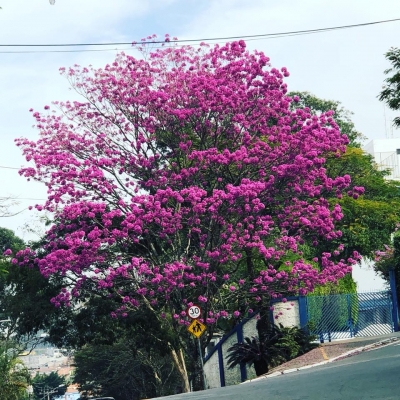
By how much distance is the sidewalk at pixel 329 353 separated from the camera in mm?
20969

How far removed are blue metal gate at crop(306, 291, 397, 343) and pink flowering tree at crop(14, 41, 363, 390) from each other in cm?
72

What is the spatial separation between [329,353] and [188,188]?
23.7ft

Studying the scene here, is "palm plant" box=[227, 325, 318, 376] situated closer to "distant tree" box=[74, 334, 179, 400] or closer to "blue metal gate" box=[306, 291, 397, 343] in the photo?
"blue metal gate" box=[306, 291, 397, 343]

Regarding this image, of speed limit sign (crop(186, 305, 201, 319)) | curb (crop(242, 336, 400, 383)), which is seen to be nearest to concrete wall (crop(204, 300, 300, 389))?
speed limit sign (crop(186, 305, 201, 319))

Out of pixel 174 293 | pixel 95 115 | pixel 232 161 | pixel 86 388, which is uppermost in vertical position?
pixel 95 115

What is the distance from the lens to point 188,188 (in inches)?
1046

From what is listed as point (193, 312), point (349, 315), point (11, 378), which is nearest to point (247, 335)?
point (349, 315)

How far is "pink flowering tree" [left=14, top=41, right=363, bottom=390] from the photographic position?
26.4m

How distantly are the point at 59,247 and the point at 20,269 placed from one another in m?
3.68

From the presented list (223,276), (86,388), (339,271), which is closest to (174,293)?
(223,276)

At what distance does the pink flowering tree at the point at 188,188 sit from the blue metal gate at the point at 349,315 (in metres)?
0.72

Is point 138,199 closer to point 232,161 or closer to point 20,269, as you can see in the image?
point 232,161

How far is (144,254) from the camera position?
29.0 m

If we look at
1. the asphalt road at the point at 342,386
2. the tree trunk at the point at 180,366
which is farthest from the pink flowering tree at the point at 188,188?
the asphalt road at the point at 342,386
